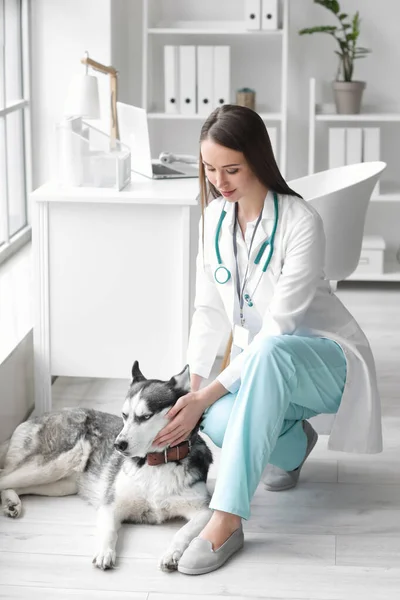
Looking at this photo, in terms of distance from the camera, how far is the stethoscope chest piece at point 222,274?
2480 millimetres

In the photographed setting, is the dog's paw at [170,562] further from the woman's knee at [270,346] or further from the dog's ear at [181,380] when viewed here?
the woman's knee at [270,346]

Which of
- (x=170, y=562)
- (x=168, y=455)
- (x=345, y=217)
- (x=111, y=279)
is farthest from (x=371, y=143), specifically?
(x=170, y=562)

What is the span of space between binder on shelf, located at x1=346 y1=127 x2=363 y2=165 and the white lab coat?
2.37 meters


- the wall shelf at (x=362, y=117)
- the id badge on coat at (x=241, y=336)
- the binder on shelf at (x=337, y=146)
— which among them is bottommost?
the id badge on coat at (x=241, y=336)

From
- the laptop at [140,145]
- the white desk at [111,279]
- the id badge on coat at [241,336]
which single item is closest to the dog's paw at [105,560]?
the id badge on coat at [241,336]

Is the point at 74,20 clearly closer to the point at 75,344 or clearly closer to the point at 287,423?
the point at 75,344

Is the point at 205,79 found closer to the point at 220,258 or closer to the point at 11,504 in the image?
the point at 220,258

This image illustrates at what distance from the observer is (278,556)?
2.33 meters

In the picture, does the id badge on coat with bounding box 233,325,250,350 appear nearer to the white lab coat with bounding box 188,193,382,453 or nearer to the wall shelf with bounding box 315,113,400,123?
the white lab coat with bounding box 188,193,382,453

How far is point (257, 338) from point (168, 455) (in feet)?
1.17

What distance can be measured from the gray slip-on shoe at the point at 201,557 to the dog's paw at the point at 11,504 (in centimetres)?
52

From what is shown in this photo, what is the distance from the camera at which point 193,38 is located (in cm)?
490

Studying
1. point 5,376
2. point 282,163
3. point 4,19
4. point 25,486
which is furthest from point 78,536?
point 282,163

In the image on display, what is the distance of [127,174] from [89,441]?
100 cm
